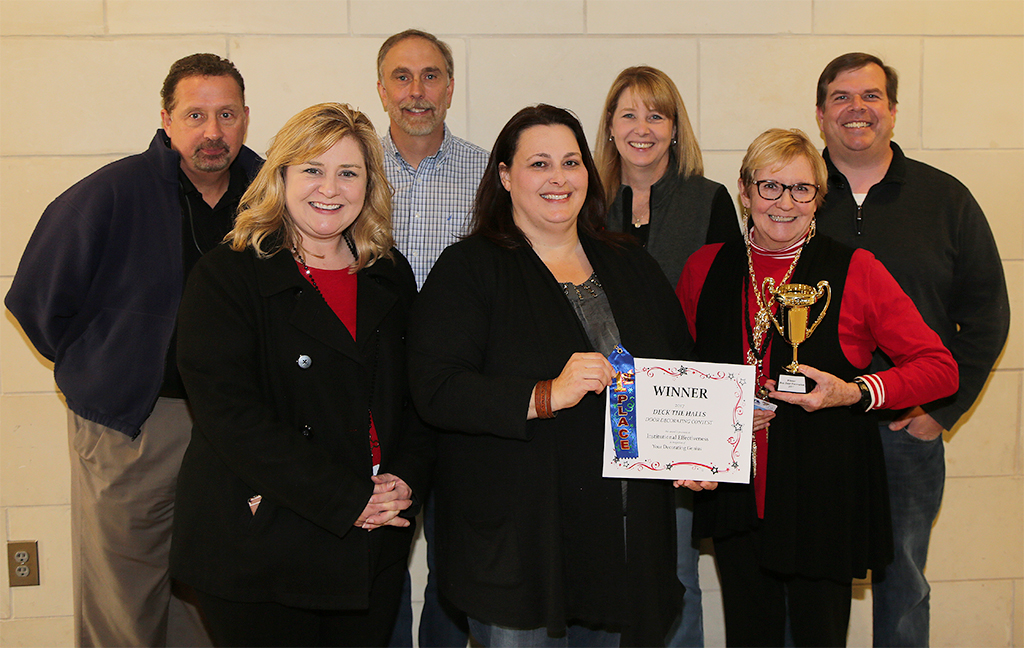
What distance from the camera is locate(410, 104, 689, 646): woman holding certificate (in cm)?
201

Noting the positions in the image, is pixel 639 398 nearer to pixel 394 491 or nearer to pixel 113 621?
pixel 394 491

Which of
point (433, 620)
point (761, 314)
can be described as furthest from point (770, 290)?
point (433, 620)

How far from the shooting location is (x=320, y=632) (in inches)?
84.7

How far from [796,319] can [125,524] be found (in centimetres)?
251

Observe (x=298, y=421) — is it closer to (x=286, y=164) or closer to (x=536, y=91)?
(x=286, y=164)

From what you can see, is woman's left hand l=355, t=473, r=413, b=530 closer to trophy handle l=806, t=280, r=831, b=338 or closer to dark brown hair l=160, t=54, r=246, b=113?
trophy handle l=806, t=280, r=831, b=338

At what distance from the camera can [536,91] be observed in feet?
11.7

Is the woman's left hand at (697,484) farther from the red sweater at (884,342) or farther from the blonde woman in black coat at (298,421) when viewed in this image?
the blonde woman in black coat at (298,421)

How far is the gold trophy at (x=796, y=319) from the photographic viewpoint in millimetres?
2240

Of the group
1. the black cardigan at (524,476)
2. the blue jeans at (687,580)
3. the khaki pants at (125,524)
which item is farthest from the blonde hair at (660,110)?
the khaki pants at (125,524)

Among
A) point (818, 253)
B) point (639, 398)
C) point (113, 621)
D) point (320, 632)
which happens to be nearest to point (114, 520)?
point (113, 621)

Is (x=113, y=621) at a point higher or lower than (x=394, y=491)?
lower

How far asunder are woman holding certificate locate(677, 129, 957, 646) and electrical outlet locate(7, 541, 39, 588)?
3120mm

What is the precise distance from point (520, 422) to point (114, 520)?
1845 millimetres
